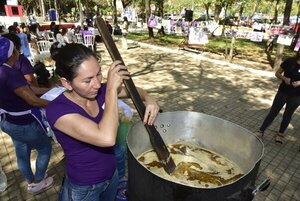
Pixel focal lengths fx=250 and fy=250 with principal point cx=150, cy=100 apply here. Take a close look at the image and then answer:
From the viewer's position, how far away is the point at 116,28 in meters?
18.4

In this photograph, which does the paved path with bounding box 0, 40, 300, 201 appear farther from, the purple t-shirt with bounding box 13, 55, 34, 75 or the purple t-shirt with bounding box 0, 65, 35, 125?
the purple t-shirt with bounding box 13, 55, 34, 75

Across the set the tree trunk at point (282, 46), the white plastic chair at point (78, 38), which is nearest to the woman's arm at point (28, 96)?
the tree trunk at point (282, 46)

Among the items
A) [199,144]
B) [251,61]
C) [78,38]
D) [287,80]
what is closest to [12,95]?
[199,144]

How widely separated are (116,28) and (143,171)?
18.1 meters

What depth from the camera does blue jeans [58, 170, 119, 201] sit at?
1.79 metres

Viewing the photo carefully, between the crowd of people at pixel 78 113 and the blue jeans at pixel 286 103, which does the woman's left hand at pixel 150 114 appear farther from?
the blue jeans at pixel 286 103

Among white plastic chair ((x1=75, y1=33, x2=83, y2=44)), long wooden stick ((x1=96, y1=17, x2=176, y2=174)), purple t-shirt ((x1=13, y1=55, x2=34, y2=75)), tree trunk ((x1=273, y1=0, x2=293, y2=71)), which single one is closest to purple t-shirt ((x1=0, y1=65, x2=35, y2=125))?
purple t-shirt ((x1=13, y1=55, x2=34, y2=75))

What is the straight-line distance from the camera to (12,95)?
2.41m

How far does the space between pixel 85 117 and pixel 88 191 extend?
66 centimetres

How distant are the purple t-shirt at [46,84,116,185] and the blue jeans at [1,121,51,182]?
3.64ft

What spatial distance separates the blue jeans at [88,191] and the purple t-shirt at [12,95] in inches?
39.7

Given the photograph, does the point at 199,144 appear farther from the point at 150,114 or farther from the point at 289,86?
the point at 289,86

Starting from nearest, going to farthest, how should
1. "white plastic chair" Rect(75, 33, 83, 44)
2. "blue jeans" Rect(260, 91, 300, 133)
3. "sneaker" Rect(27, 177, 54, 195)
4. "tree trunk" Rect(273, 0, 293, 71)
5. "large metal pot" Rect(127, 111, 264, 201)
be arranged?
1. "large metal pot" Rect(127, 111, 264, 201)
2. "sneaker" Rect(27, 177, 54, 195)
3. "blue jeans" Rect(260, 91, 300, 133)
4. "tree trunk" Rect(273, 0, 293, 71)
5. "white plastic chair" Rect(75, 33, 83, 44)

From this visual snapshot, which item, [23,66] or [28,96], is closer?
[28,96]
